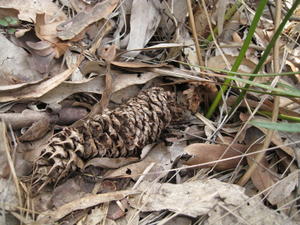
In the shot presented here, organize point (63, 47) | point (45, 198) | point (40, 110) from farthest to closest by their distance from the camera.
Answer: point (63, 47) → point (40, 110) → point (45, 198)

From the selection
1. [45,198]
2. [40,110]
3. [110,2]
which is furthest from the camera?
[110,2]

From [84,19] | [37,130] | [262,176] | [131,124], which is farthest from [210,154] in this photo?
[84,19]

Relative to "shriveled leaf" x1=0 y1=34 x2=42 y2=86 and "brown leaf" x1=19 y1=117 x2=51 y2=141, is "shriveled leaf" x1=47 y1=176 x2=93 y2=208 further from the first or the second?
"shriveled leaf" x1=0 y1=34 x2=42 y2=86

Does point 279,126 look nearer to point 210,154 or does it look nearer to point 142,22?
point 210,154

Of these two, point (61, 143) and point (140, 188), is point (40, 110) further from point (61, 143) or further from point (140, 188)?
point (140, 188)

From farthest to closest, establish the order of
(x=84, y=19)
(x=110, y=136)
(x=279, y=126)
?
(x=84, y=19) < (x=110, y=136) < (x=279, y=126)

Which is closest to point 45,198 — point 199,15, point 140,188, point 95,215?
point 95,215
